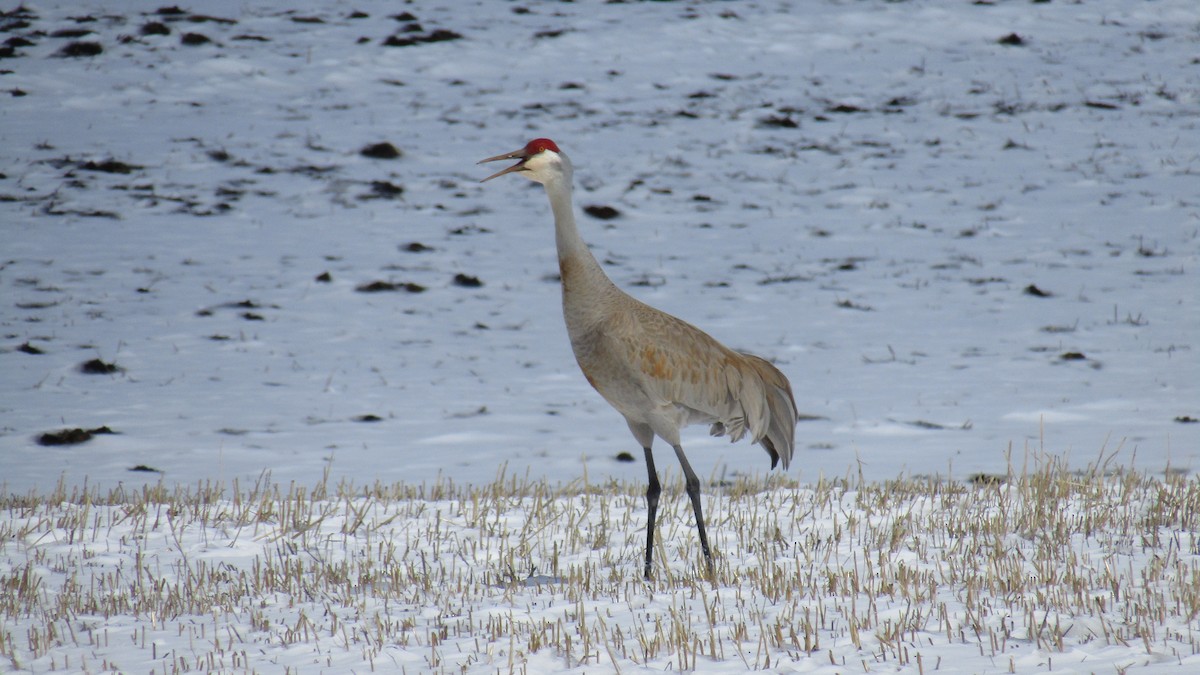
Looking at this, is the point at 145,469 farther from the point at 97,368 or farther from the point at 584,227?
the point at 584,227

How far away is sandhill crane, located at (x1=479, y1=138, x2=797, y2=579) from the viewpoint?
571 centimetres

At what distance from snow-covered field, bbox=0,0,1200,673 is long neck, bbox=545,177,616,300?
129 cm

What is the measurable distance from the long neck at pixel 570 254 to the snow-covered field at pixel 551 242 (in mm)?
1286

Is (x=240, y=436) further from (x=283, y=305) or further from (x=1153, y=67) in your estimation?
(x=1153, y=67)

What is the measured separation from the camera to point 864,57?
21.4 m

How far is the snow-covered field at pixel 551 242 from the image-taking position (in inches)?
387

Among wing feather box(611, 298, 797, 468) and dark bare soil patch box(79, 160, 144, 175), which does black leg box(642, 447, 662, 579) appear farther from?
dark bare soil patch box(79, 160, 144, 175)

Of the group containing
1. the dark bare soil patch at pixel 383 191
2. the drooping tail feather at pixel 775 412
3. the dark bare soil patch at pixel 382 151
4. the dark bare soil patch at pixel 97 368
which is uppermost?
the drooping tail feather at pixel 775 412

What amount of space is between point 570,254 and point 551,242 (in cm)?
991

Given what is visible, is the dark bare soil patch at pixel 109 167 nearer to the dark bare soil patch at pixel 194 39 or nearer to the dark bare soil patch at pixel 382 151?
the dark bare soil patch at pixel 382 151

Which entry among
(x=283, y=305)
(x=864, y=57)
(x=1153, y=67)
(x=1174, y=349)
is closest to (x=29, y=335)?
(x=283, y=305)

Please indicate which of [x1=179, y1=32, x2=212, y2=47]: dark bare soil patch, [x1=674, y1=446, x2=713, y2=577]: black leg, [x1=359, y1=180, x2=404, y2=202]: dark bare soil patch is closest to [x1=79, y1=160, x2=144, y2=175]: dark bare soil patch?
[x1=359, y1=180, x2=404, y2=202]: dark bare soil patch

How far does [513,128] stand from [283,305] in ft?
20.0

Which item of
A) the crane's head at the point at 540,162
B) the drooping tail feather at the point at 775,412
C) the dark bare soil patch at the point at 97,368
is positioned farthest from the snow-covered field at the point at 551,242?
the crane's head at the point at 540,162
